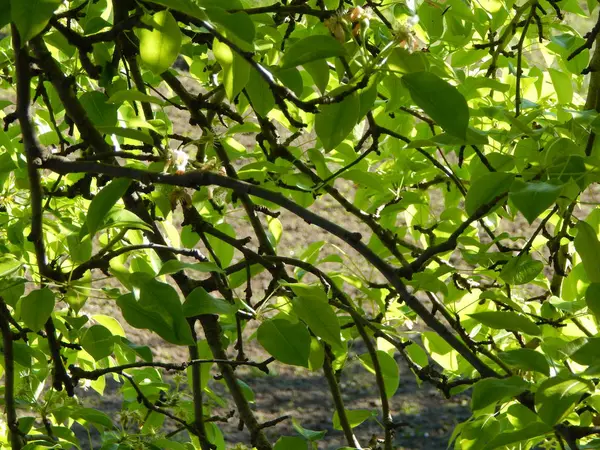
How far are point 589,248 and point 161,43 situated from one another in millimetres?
506

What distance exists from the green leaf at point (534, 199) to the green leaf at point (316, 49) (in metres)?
0.21

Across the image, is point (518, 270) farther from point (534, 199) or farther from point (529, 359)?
point (534, 199)

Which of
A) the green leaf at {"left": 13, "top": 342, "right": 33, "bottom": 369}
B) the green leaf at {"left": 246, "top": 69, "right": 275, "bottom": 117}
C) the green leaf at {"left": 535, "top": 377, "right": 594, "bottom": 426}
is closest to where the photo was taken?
the green leaf at {"left": 535, "top": 377, "right": 594, "bottom": 426}

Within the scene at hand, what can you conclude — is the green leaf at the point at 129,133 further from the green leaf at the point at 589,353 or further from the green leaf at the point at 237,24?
the green leaf at the point at 589,353

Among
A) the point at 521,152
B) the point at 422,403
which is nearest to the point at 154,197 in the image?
the point at 521,152

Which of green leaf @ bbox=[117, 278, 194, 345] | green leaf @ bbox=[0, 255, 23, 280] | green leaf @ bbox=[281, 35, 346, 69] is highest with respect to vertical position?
green leaf @ bbox=[281, 35, 346, 69]

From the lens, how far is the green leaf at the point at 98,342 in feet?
3.62

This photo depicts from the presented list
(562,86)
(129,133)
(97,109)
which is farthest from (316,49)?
(562,86)

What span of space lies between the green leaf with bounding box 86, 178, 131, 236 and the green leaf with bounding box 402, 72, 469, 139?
12.3 inches

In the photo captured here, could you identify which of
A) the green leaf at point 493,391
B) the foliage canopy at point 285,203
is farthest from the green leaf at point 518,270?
the green leaf at point 493,391

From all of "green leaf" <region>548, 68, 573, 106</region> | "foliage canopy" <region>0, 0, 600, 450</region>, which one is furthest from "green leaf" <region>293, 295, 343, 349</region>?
"green leaf" <region>548, 68, 573, 106</region>

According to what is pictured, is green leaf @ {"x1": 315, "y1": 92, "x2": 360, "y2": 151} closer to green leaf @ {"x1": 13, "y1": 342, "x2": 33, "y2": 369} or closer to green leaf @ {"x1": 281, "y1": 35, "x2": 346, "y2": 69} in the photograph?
green leaf @ {"x1": 281, "y1": 35, "x2": 346, "y2": 69}

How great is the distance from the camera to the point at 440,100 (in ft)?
2.64

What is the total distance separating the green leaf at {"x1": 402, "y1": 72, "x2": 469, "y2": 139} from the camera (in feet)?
2.64
